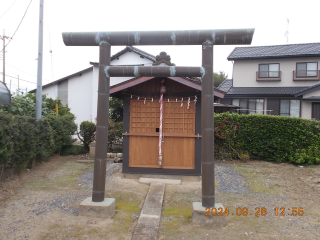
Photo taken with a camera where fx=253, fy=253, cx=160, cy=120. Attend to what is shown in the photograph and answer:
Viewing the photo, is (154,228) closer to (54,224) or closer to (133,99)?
(54,224)

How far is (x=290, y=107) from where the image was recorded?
1783 cm

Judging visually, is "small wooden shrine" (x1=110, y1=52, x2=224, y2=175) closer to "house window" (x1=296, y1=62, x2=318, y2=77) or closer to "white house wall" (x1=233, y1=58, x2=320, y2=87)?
"white house wall" (x1=233, y1=58, x2=320, y2=87)

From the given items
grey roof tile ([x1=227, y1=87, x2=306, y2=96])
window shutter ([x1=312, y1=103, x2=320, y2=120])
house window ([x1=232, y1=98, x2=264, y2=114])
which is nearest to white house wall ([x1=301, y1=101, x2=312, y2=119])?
window shutter ([x1=312, y1=103, x2=320, y2=120])

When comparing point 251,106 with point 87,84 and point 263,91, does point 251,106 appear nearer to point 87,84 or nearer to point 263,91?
point 263,91

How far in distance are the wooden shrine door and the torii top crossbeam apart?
107 inches

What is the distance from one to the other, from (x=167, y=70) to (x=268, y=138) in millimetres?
7289

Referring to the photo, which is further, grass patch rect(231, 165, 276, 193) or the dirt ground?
grass patch rect(231, 165, 276, 193)

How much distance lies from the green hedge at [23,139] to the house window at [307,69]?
16407mm

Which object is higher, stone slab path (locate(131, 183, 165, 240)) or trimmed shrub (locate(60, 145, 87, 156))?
trimmed shrub (locate(60, 145, 87, 156))

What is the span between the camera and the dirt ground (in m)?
3.87

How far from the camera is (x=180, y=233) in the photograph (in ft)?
12.7

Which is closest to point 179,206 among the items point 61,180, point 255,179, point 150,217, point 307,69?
point 150,217

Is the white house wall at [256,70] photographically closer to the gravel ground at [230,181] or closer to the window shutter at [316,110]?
the window shutter at [316,110]

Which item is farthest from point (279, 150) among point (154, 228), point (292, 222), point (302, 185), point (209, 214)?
point (154, 228)
